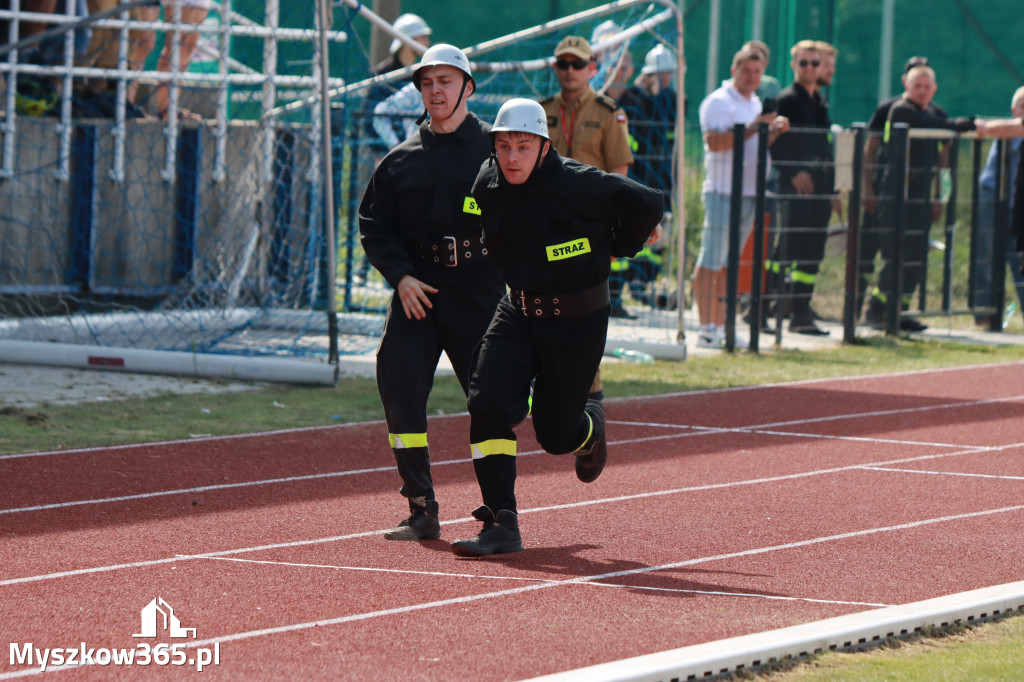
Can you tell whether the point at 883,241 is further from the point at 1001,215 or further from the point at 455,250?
the point at 455,250

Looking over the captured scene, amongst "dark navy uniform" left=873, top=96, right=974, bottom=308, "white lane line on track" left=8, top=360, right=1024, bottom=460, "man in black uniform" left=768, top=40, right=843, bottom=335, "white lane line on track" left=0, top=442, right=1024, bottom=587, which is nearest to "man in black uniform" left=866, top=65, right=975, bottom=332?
"dark navy uniform" left=873, top=96, right=974, bottom=308

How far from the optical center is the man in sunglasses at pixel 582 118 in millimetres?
9789

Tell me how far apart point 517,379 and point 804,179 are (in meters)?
8.18

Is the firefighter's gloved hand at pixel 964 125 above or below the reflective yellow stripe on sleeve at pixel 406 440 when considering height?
above

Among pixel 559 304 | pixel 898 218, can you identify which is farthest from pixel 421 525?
pixel 898 218

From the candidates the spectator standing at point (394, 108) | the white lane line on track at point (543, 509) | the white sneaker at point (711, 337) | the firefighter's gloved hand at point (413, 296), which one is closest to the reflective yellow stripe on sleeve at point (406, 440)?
the white lane line on track at point (543, 509)

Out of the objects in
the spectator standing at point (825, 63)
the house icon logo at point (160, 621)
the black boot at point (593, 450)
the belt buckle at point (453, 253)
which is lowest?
the house icon logo at point (160, 621)

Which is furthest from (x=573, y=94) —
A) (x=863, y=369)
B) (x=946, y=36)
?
(x=946, y=36)

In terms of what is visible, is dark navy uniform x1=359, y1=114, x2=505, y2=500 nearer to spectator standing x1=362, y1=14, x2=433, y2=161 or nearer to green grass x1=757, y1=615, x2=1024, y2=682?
green grass x1=757, y1=615, x2=1024, y2=682

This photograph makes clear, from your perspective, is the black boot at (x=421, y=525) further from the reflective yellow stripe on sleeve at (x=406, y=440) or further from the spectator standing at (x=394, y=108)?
the spectator standing at (x=394, y=108)

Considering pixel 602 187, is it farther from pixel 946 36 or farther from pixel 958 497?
pixel 946 36

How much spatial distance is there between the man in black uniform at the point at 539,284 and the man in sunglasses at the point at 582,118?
12.5 feet

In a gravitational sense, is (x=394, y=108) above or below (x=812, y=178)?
above

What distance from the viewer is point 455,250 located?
20.5 feet
